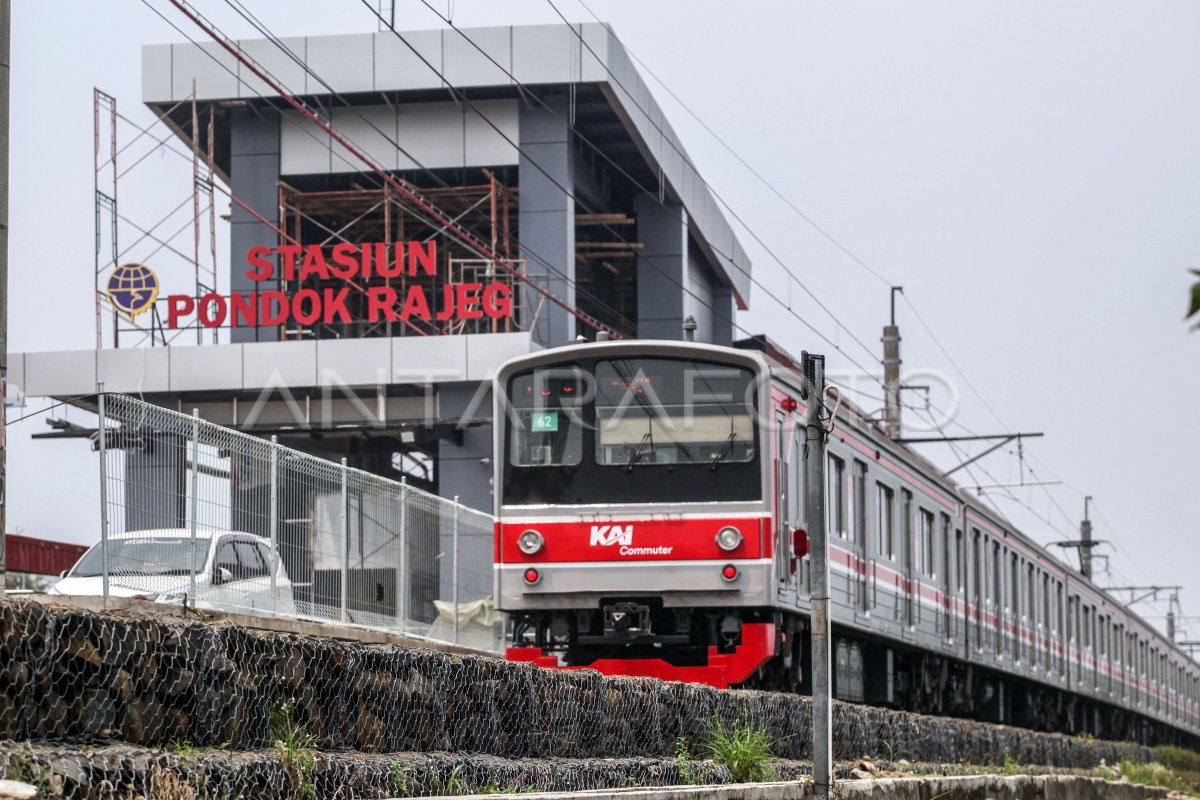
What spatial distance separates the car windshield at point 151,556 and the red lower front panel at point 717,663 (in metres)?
3.28

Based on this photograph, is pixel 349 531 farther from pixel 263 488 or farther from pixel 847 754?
pixel 847 754

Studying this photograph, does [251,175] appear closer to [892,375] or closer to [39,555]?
[39,555]

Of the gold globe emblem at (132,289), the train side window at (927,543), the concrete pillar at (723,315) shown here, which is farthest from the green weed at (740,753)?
the concrete pillar at (723,315)

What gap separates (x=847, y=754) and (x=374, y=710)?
6550 millimetres

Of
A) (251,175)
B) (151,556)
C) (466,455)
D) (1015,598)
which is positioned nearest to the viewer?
(151,556)

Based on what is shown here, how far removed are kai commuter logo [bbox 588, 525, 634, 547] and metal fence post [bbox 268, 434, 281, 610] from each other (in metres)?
2.67

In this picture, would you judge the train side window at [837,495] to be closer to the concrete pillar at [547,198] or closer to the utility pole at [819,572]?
the utility pole at [819,572]

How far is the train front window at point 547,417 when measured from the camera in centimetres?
1589

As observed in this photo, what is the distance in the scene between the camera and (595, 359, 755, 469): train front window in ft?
51.4

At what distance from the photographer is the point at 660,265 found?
3962 centimetres

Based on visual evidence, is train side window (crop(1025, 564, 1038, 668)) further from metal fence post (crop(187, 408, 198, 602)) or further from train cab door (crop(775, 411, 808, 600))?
metal fence post (crop(187, 408, 198, 602))

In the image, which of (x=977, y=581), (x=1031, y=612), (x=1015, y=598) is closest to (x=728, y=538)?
(x=977, y=581)

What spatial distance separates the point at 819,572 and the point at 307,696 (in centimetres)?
407

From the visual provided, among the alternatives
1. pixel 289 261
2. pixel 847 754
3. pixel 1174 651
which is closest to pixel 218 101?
pixel 289 261
